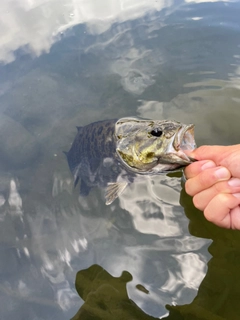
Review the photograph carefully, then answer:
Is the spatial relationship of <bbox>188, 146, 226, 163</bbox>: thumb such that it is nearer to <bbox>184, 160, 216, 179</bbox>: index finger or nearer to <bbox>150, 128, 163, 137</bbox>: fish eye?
<bbox>184, 160, 216, 179</bbox>: index finger

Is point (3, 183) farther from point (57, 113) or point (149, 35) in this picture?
point (149, 35)

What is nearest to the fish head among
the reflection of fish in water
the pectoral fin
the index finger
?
the reflection of fish in water

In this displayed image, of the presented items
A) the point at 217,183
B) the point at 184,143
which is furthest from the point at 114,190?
the point at 217,183

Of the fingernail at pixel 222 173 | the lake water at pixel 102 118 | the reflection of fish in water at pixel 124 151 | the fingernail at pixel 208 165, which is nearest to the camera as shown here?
the fingernail at pixel 222 173

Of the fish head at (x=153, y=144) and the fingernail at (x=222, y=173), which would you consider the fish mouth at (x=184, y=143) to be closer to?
the fish head at (x=153, y=144)

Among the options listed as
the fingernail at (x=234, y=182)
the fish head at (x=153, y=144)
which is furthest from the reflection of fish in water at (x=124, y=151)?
the fingernail at (x=234, y=182)

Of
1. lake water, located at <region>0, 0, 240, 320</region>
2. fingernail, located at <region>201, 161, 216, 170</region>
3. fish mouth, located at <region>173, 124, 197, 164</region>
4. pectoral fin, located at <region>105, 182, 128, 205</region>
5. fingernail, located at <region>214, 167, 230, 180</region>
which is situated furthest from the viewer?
pectoral fin, located at <region>105, 182, 128, 205</region>
